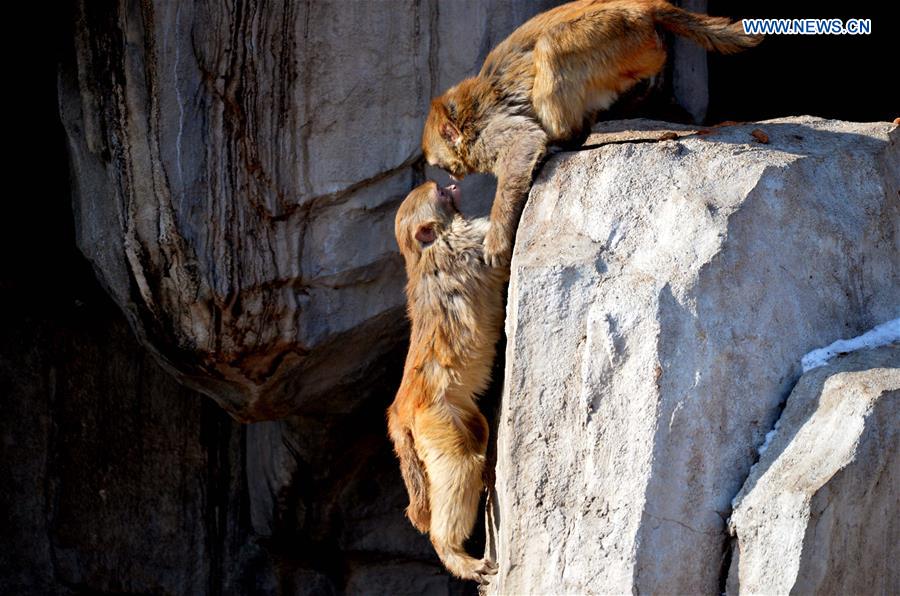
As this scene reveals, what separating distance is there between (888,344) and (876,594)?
0.87m

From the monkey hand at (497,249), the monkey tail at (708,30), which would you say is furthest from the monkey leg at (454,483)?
the monkey tail at (708,30)

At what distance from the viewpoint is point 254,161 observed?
217 inches

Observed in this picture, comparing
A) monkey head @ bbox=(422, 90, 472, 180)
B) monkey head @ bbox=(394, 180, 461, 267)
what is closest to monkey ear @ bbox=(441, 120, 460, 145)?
monkey head @ bbox=(422, 90, 472, 180)

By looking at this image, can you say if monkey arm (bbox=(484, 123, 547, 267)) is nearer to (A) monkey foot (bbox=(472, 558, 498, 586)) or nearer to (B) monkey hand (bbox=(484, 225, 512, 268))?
(B) monkey hand (bbox=(484, 225, 512, 268))

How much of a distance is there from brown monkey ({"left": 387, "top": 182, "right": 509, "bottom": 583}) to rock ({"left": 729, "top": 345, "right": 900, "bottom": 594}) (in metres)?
1.26

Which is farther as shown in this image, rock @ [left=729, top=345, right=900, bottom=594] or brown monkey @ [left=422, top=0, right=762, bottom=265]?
brown monkey @ [left=422, top=0, right=762, bottom=265]

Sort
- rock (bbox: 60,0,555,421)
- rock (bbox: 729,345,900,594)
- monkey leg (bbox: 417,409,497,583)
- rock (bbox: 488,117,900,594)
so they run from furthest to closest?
rock (bbox: 60,0,555,421) → monkey leg (bbox: 417,409,497,583) → rock (bbox: 488,117,900,594) → rock (bbox: 729,345,900,594)

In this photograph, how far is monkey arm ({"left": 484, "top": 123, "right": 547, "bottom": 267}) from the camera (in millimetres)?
4535

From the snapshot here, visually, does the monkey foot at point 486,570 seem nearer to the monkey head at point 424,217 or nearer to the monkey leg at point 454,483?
the monkey leg at point 454,483

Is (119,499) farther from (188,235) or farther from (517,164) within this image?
(517,164)

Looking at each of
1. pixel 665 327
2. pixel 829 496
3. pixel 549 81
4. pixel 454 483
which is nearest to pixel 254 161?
pixel 549 81

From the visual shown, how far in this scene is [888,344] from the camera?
4.06 meters

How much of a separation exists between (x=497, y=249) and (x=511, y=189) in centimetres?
25

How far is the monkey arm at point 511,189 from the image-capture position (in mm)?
4535
